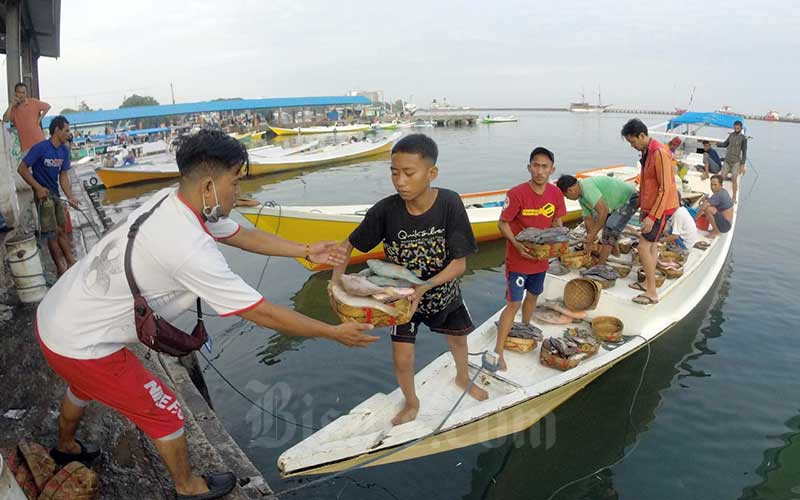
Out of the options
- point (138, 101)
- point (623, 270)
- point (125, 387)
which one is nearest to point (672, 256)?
point (623, 270)

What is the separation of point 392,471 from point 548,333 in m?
2.51

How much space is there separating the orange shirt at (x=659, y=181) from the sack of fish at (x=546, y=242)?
1.95m

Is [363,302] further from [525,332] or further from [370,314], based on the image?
[525,332]

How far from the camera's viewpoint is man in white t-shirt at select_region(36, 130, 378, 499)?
226 centimetres

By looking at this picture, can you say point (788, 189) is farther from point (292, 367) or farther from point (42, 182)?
point (42, 182)

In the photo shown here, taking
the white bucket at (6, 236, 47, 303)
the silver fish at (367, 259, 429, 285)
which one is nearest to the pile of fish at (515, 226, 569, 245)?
the silver fish at (367, 259, 429, 285)

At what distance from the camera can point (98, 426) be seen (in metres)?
3.64

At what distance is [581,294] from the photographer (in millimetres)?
6301

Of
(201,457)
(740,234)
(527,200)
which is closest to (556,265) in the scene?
(527,200)

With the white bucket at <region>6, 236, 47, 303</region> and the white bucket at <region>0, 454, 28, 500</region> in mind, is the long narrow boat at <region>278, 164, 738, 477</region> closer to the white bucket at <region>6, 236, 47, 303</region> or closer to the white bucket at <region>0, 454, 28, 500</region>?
the white bucket at <region>0, 454, 28, 500</region>

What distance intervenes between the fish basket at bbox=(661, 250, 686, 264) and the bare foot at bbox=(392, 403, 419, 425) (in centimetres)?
512

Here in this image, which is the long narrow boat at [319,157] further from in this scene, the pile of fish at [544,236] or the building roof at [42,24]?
the pile of fish at [544,236]

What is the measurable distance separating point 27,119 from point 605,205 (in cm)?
972

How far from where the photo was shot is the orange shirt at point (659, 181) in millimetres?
5691
